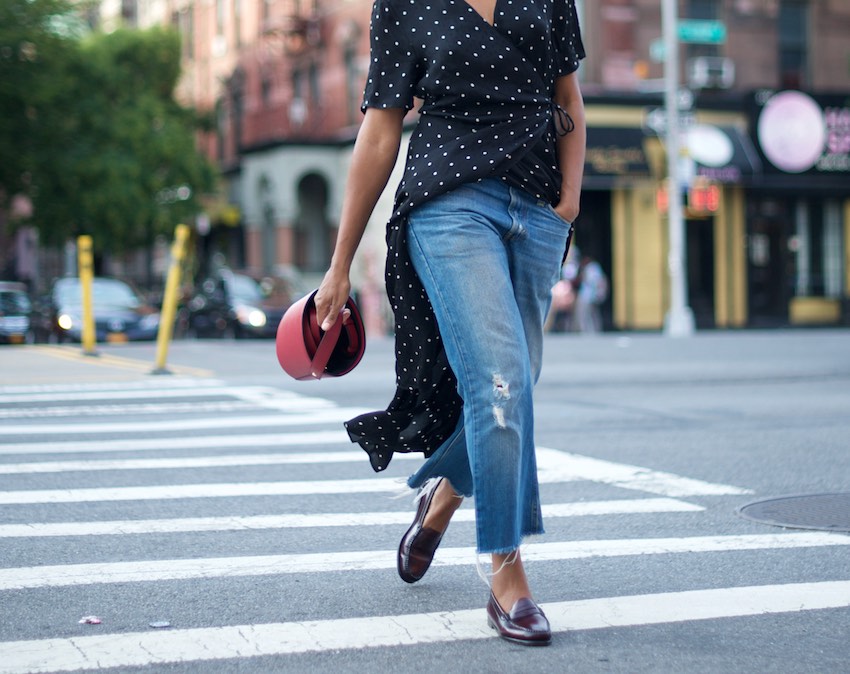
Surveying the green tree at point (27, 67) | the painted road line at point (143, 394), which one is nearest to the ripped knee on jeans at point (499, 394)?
the painted road line at point (143, 394)

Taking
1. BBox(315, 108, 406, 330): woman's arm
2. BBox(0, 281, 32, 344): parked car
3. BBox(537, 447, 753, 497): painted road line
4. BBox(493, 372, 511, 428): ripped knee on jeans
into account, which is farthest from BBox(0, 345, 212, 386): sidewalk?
BBox(493, 372, 511, 428): ripped knee on jeans

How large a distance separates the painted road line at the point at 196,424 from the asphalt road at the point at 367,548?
1.2 inches

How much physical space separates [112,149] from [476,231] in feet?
113

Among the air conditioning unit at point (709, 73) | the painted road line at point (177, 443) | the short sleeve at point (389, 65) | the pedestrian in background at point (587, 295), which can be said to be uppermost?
the air conditioning unit at point (709, 73)

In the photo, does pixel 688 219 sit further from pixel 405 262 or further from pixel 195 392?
pixel 405 262

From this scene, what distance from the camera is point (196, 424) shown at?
31.3 ft

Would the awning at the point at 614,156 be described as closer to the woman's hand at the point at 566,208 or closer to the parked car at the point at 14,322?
the parked car at the point at 14,322

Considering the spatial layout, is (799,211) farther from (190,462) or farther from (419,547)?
(419,547)

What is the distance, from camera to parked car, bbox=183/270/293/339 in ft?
85.2

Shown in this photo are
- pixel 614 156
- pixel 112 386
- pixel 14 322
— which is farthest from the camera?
pixel 614 156

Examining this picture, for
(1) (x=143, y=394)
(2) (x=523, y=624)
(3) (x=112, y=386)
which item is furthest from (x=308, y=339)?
(3) (x=112, y=386)

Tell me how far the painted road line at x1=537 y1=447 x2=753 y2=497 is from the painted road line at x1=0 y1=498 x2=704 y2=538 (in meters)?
0.43

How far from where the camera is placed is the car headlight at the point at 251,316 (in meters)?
25.9

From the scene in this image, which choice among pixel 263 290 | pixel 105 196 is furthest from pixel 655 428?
pixel 105 196
